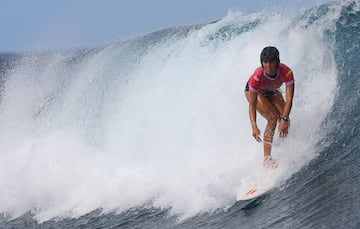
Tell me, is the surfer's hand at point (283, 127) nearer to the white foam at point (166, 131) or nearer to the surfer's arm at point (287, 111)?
the surfer's arm at point (287, 111)

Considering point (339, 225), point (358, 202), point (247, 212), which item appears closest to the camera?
point (339, 225)

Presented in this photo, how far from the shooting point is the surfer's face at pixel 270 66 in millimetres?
7195

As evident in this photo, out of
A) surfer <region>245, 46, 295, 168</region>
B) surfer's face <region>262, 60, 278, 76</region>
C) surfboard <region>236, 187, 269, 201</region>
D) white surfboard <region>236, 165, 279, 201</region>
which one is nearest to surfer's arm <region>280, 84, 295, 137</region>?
surfer <region>245, 46, 295, 168</region>

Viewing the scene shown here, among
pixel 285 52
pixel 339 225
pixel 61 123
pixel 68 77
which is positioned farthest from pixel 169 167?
pixel 68 77

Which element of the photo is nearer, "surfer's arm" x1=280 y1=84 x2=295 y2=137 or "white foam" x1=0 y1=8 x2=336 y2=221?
"surfer's arm" x1=280 y1=84 x2=295 y2=137

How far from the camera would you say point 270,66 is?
286 inches

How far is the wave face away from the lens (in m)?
7.07

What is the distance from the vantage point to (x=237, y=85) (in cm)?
1041

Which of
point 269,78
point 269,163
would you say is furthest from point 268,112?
point 269,163

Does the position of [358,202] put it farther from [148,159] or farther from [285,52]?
[285,52]

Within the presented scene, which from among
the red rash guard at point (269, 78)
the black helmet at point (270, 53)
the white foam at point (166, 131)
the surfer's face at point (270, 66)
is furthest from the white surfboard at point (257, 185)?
the black helmet at point (270, 53)

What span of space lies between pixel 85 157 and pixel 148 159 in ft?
5.52

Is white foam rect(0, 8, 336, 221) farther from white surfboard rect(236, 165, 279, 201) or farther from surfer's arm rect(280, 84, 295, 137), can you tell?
surfer's arm rect(280, 84, 295, 137)

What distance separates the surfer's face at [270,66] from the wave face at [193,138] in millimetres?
969
